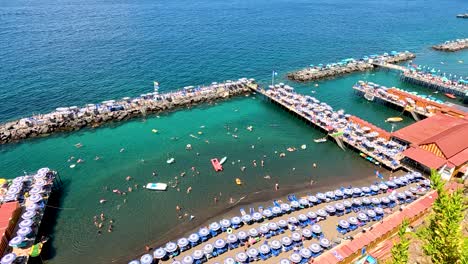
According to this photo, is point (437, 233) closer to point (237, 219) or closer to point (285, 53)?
point (237, 219)

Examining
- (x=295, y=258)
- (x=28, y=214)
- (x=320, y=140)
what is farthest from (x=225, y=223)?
(x=320, y=140)

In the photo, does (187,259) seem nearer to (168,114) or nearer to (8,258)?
(8,258)

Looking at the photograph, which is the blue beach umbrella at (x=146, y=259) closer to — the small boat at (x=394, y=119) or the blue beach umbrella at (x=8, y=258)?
the blue beach umbrella at (x=8, y=258)

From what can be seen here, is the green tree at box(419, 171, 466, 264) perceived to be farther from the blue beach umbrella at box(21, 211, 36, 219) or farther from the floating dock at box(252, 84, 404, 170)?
the blue beach umbrella at box(21, 211, 36, 219)

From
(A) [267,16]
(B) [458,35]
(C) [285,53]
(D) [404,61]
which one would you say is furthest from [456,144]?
(A) [267,16]

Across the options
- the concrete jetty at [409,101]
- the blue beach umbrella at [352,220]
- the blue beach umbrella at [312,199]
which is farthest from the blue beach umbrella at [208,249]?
the concrete jetty at [409,101]

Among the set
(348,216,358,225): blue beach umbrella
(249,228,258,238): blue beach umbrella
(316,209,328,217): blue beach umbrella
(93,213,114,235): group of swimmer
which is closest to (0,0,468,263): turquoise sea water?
(93,213,114,235): group of swimmer
